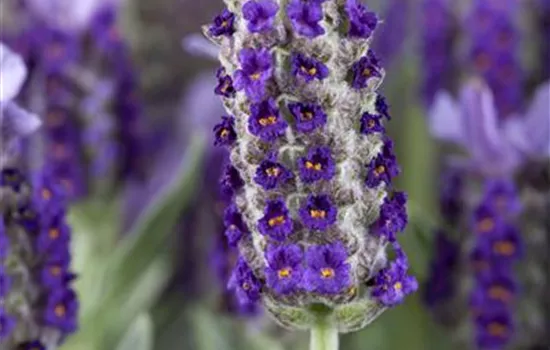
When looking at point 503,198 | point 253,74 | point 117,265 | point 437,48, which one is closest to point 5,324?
point 253,74

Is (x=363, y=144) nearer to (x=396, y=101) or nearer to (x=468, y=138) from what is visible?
(x=468, y=138)

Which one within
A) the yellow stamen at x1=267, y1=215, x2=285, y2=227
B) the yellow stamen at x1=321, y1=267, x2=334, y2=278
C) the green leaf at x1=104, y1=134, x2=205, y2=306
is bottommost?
the yellow stamen at x1=321, y1=267, x2=334, y2=278

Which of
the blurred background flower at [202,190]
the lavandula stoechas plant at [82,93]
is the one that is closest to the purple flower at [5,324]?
the blurred background flower at [202,190]

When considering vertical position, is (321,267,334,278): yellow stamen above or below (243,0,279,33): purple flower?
below

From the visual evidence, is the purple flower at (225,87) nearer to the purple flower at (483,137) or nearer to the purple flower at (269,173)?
the purple flower at (269,173)

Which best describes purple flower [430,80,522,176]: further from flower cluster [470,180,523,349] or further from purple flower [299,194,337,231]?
purple flower [299,194,337,231]

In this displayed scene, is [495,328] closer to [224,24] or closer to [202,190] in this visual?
[202,190]

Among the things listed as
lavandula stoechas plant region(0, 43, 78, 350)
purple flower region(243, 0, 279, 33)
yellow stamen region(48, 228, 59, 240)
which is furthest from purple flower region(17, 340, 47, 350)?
purple flower region(243, 0, 279, 33)
